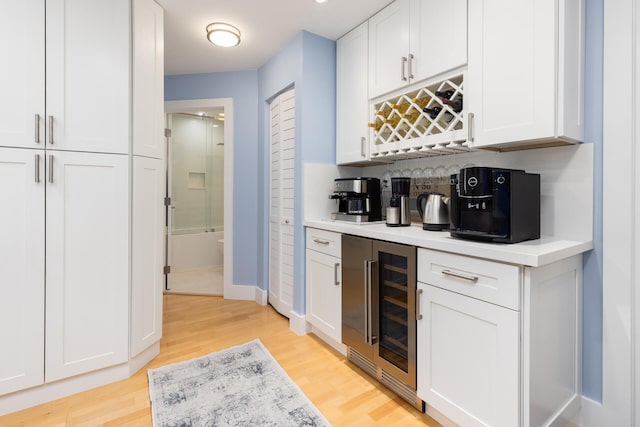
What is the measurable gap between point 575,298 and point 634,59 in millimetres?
1112

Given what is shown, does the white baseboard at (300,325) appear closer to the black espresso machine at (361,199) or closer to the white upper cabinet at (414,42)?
the black espresso machine at (361,199)

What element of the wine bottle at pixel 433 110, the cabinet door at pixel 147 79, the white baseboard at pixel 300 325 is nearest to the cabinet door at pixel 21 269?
the cabinet door at pixel 147 79

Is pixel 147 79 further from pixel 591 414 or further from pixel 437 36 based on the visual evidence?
pixel 591 414

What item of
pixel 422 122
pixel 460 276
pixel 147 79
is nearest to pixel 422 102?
pixel 422 122

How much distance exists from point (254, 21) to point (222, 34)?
277 millimetres

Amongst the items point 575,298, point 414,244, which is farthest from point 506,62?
point 575,298

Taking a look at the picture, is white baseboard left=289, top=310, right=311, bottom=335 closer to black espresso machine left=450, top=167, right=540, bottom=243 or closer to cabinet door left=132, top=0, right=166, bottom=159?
black espresso machine left=450, top=167, right=540, bottom=243

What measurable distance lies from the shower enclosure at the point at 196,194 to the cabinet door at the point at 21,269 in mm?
2796

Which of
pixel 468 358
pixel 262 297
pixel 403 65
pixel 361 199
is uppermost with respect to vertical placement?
pixel 403 65

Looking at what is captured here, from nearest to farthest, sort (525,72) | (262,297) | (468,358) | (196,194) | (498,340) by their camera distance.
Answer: (498,340) < (468,358) < (525,72) < (262,297) < (196,194)

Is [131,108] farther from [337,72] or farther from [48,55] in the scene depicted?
[337,72]

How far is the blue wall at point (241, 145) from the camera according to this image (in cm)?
338

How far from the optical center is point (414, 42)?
78.4 inches

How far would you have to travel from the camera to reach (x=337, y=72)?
2.68 meters
